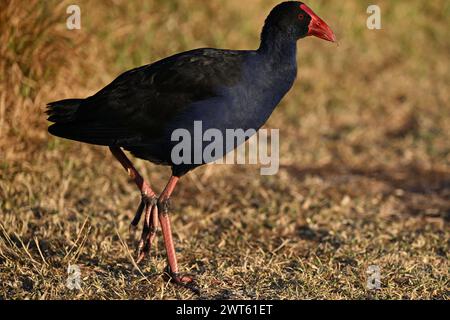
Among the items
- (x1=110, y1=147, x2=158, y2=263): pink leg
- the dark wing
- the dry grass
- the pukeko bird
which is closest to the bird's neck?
the pukeko bird

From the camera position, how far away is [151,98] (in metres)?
4.18

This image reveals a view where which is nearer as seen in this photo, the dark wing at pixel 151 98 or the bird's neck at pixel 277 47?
the dark wing at pixel 151 98

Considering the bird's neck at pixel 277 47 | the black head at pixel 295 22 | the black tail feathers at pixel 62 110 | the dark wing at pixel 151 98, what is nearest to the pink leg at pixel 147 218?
the dark wing at pixel 151 98

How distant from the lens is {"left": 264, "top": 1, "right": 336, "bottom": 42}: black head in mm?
4359

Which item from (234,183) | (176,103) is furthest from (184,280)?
(234,183)

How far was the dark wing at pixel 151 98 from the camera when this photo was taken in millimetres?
4105

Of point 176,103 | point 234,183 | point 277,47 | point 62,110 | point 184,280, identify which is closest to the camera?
point 184,280

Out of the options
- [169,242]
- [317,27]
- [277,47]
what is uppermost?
[317,27]

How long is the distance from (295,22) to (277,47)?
21 centimetres

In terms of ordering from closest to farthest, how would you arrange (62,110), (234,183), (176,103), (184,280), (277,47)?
(184,280) → (176,103) → (277,47) → (62,110) → (234,183)

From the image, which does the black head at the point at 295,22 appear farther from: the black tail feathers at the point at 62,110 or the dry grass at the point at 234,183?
the dry grass at the point at 234,183

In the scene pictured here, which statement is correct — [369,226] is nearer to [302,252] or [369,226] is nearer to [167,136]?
[302,252]

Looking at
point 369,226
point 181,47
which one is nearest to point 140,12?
point 181,47

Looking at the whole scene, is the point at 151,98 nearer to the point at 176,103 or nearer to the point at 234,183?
the point at 176,103
